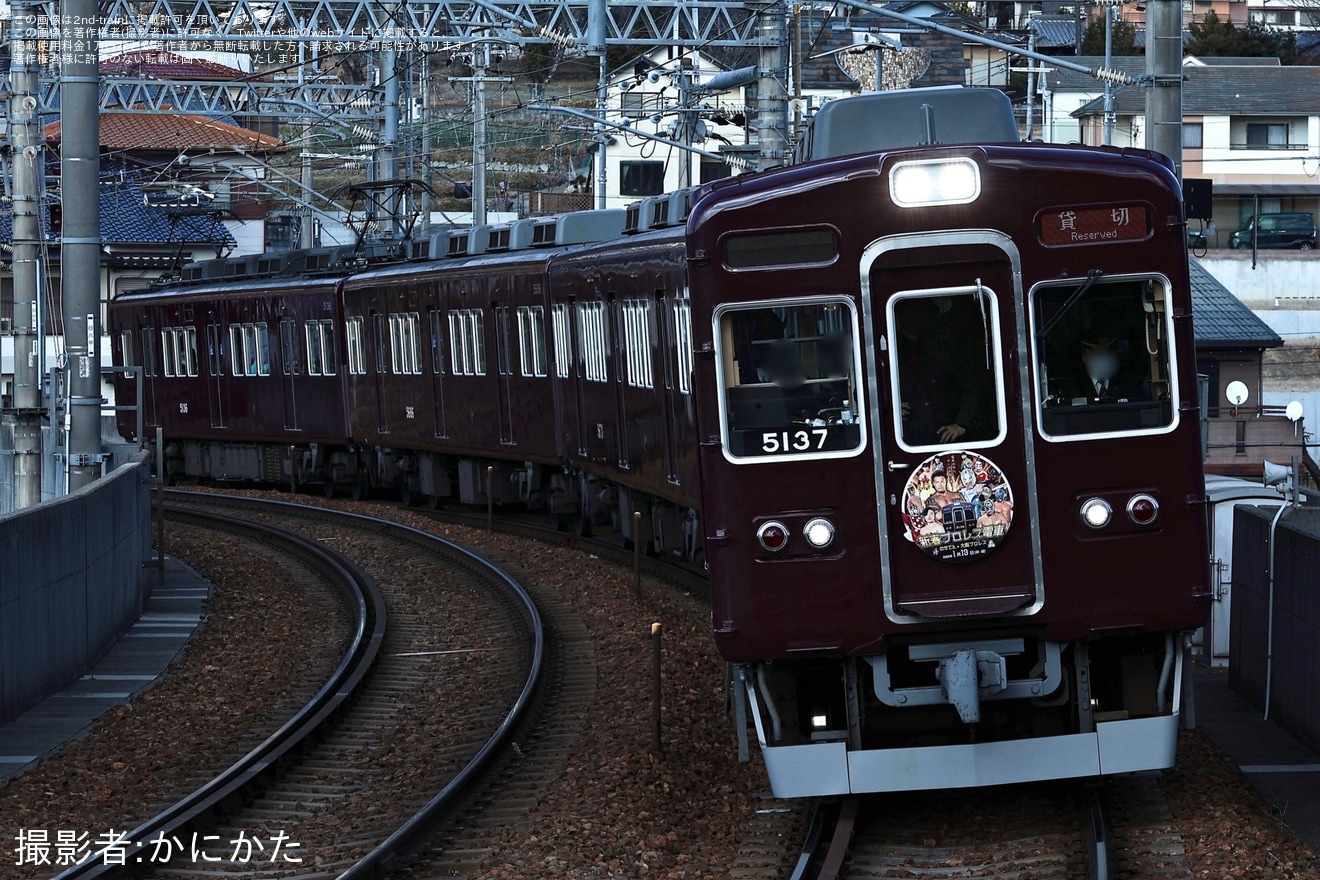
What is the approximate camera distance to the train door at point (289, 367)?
2636cm

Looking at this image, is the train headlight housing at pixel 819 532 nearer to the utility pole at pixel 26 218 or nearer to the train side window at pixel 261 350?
the utility pole at pixel 26 218

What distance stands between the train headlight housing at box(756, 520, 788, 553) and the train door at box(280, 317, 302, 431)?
756 inches

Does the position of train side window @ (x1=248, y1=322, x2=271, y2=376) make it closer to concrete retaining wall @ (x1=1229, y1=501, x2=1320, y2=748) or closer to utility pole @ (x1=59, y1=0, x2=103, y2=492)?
utility pole @ (x1=59, y1=0, x2=103, y2=492)

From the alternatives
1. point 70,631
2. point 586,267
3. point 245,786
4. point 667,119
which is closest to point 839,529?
point 245,786

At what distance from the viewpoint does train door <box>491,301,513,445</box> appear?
20.4 metres

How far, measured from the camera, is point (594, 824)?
26.7ft

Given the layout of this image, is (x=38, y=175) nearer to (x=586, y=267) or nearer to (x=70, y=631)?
(x=586, y=267)

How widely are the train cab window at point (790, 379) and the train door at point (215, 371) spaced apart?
21.4 m

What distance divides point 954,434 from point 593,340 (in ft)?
32.2

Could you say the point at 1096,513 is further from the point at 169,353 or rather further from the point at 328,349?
the point at 169,353

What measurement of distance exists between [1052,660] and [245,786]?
3.66 m

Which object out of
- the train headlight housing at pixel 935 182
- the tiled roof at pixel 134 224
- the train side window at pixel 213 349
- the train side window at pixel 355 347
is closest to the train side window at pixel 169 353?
the train side window at pixel 213 349

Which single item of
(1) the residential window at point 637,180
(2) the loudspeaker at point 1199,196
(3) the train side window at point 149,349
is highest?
(1) the residential window at point 637,180

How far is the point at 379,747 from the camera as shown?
10383 millimetres
